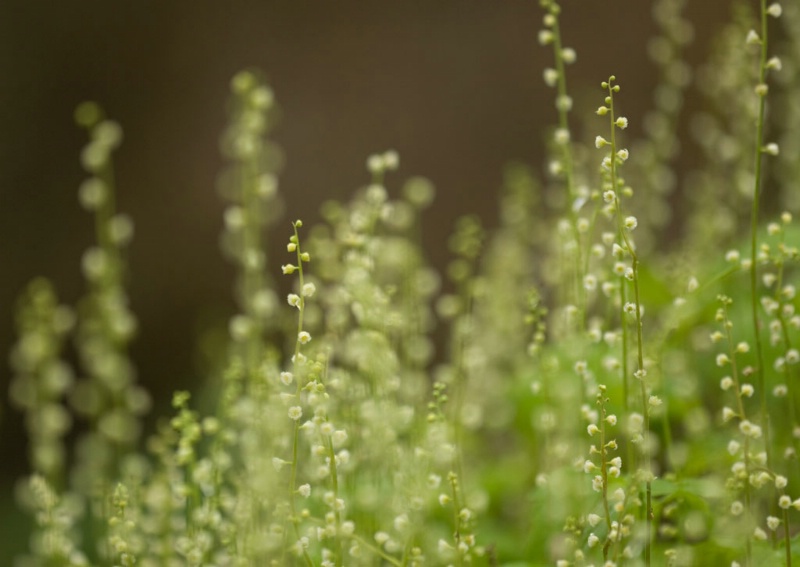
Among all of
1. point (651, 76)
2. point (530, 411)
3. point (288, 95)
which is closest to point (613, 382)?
point (530, 411)

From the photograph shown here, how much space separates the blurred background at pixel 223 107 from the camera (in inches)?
125

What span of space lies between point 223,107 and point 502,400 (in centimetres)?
228

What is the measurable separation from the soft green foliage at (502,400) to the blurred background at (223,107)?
1751 mm

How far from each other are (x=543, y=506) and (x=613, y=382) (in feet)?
0.70

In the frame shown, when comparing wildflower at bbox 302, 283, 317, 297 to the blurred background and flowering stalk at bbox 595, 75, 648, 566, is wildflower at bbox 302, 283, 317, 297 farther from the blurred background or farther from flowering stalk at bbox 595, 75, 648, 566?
the blurred background

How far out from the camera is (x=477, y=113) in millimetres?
3320

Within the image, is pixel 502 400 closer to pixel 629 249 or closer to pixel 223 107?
pixel 629 249

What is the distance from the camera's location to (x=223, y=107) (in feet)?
11.2

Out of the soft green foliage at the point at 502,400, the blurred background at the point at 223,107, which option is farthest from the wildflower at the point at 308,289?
the blurred background at the point at 223,107

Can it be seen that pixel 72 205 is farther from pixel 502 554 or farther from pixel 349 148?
pixel 502 554

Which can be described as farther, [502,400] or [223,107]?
[223,107]

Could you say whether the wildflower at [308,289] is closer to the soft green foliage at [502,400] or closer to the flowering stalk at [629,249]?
the soft green foliage at [502,400]

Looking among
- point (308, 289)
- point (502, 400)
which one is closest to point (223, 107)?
point (502, 400)

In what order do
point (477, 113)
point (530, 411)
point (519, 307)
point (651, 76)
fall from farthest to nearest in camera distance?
point (477, 113) → point (651, 76) → point (519, 307) → point (530, 411)
